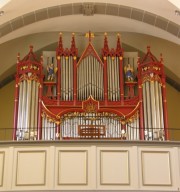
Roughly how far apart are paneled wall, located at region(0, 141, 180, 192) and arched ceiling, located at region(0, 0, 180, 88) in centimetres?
430

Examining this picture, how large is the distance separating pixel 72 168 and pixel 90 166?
0.38 metres

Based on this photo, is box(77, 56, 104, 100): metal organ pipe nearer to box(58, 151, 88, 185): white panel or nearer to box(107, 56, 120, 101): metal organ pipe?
box(107, 56, 120, 101): metal organ pipe

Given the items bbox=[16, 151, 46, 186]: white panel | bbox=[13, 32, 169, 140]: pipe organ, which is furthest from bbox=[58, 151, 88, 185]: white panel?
bbox=[13, 32, 169, 140]: pipe organ

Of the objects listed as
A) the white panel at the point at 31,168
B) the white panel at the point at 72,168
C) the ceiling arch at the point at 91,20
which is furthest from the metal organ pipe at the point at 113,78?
the white panel at the point at 31,168

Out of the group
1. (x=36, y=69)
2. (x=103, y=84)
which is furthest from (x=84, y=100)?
(x=36, y=69)

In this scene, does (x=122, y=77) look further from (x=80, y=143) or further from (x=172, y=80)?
(x=80, y=143)

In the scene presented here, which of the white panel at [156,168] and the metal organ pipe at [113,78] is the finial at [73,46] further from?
the white panel at [156,168]

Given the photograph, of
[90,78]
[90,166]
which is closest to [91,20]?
[90,78]

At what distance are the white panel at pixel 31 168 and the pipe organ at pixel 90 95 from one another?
6.41 ft

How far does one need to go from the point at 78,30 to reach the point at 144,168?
596 centimetres

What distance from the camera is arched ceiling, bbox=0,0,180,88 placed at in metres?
14.6

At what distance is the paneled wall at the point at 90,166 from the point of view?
11.3 m

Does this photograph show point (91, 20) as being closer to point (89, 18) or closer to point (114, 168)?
point (89, 18)

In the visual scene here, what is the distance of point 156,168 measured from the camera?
1145cm
